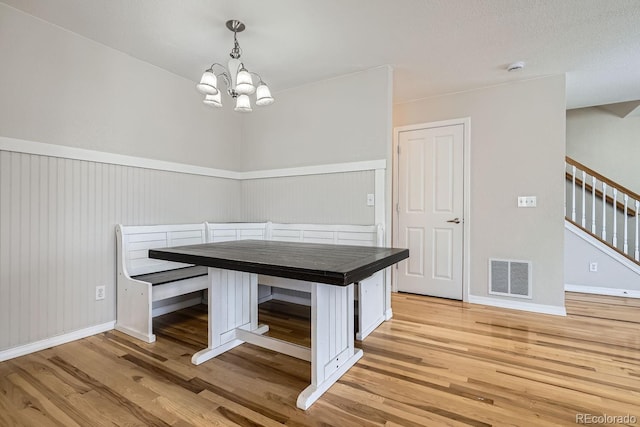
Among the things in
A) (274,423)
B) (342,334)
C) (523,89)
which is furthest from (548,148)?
(274,423)

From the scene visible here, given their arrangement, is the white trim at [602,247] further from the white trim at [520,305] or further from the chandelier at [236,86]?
the chandelier at [236,86]

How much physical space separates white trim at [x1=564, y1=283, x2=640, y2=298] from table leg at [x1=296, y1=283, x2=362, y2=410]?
11.9 ft

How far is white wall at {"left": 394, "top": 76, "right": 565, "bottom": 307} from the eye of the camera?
10.2ft

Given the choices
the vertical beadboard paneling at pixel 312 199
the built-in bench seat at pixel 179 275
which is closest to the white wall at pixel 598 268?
the built-in bench seat at pixel 179 275

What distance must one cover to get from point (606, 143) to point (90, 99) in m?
6.62

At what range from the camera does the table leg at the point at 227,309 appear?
219cm

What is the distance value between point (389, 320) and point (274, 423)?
169 centimetres

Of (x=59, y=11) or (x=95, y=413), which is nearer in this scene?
(x=95, y=413)

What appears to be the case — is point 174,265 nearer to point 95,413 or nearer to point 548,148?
point 95,413

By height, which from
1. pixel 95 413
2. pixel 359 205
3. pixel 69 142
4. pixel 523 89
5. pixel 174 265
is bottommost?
pixel 95 413

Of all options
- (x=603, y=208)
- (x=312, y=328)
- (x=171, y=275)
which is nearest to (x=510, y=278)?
(x=603, y=208)

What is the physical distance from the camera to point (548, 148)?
3133mm

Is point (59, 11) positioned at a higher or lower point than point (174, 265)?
higher

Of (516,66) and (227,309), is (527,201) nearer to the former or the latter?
(516,66)
